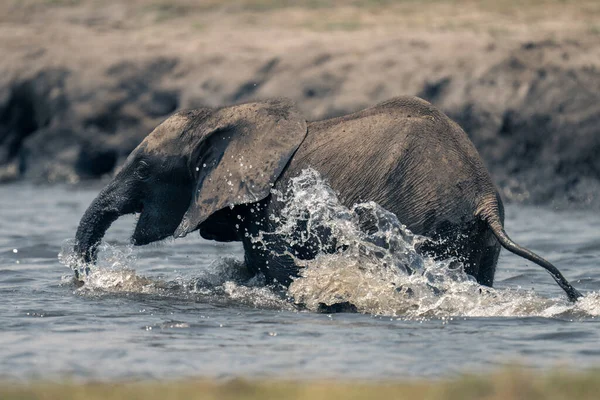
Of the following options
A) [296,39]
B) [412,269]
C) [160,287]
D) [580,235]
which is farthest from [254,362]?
[296,39]

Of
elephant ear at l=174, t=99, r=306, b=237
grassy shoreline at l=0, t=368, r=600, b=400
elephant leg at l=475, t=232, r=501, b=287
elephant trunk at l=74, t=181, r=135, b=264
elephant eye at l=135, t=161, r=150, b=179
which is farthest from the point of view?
elephant trunk at l=74, t=181, r=135, b=264

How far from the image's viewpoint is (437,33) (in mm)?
19656

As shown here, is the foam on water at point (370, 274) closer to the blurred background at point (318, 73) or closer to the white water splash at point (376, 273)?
the white water splash at point (376, 273)

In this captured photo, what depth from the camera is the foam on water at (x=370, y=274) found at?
25.9 feet

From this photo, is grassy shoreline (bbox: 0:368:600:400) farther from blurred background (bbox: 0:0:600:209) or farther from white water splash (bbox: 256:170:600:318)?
blurred background (bbox: 0:0:600:209)

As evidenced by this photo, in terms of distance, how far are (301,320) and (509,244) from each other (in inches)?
53.9

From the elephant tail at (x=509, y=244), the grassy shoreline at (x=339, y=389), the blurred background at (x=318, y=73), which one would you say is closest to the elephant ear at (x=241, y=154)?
the elephant tail at (x=509, y=244)

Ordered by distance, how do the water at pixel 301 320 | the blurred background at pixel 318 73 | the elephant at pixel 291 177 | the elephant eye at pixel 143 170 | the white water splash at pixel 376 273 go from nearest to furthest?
the water at pixel 301 320
the white water splash at pixel 376 273
the elephant at pixel 291 177
the elephant eye at pixel 143 170
the blurred background at pixel 318 73

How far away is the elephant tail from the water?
151 mm

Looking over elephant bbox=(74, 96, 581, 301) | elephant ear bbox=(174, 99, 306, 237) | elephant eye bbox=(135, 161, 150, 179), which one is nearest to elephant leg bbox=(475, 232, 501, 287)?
elephant bbox=(74, 96, 581, 301)

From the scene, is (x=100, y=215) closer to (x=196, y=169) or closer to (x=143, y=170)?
(x=143, y=170)

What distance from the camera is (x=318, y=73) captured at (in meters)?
18.8

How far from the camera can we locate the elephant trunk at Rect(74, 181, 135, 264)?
908 centimetres

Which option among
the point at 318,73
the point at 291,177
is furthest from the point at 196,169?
the point at 318,73
